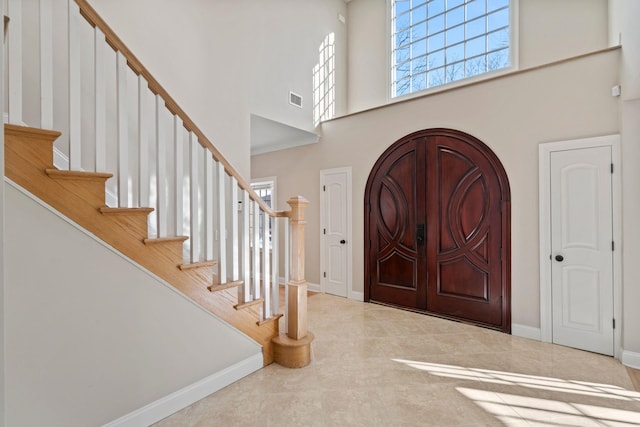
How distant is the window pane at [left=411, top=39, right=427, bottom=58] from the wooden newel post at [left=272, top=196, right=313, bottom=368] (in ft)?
12.6

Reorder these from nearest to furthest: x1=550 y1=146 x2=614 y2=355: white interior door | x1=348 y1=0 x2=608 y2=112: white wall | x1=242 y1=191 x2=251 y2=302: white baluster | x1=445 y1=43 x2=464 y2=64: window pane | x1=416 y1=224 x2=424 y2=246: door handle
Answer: x1=242 y1=191 x2=251 y2=302: white baluster
x1=550 y1=146 x2=614 y2=355: white interior door
x1=348 y1=0 x2=608 y2=112: white wall
x1=416 y1=224 x2=424 y2=246: door handle
x1=445 y1=43 x2=464 y2=64: window pane

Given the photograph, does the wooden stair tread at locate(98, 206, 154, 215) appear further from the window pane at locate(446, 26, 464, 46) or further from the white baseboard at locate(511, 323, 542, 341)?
the window pane at locate(446, 26, 464, 46)

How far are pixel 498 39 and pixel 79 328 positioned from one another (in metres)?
5.50

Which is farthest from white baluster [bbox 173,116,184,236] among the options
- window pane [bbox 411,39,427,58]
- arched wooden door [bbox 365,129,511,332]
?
window pane [bbox 411,39,427,58]

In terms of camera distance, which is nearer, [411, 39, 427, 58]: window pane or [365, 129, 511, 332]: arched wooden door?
[365, 129, 511, 332]: arched wooden door

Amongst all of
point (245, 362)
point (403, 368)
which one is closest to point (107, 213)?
point (245, 362)

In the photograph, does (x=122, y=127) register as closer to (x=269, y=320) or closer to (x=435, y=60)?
(x=269, y=320)

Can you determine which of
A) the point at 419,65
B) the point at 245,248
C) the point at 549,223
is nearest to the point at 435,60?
the point at 419,65

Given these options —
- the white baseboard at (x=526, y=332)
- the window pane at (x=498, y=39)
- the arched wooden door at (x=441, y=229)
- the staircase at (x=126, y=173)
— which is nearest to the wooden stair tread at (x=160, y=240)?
the staircase at (x=126, y=173)

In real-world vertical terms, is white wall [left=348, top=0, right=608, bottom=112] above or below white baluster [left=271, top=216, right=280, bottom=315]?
above

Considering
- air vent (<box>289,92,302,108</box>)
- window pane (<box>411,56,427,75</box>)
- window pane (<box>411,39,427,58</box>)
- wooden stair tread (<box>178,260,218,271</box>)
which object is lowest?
wooden stair tread (<box>178,260,218,271</box>)

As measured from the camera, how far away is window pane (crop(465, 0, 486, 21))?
4.46 metres

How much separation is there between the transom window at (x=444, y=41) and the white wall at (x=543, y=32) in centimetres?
18

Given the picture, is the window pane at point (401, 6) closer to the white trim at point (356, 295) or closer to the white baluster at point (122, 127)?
the white trim at point (356, 295)
